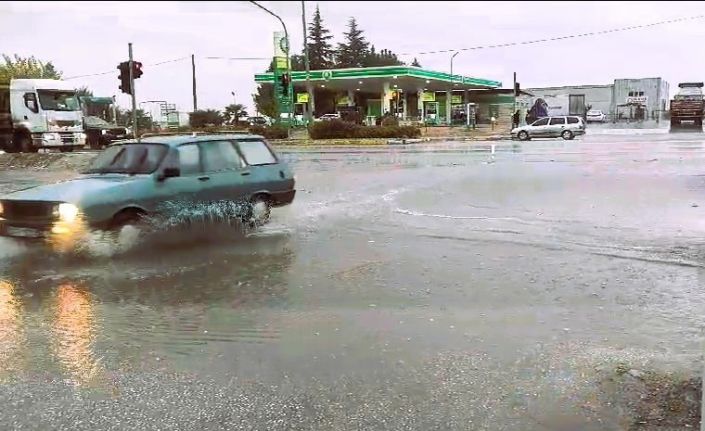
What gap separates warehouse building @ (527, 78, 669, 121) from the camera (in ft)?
197

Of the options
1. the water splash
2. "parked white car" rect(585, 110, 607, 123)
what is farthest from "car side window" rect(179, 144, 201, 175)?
"parked white car" rect(585, 110, 607, 123)

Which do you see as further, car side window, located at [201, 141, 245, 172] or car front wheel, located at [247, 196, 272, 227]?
car front wheel, located at [247, 196, 272, 227]

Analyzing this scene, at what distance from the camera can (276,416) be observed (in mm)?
3680

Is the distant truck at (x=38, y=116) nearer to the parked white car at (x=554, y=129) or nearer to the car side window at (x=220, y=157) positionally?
the car side window at (x=220, y=157)

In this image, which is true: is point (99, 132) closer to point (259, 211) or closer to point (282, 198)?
point (282, 198)

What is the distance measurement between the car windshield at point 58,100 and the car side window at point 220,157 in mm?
20917

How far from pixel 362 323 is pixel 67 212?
14.3 feet

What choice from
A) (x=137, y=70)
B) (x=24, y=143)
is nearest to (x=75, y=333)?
(x=137, y=70)

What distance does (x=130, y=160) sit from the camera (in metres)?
8.96

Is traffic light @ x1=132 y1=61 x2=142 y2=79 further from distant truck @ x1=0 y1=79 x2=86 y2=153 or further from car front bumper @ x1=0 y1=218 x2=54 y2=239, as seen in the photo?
car front bumper @ x1=0 y1=218 x2=54 y2=239

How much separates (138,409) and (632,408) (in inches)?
114

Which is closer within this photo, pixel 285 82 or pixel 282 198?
pixel 282 198

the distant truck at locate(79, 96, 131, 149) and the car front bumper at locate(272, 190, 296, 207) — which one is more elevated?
the distant truck at locate(79, 96, 131, 149)

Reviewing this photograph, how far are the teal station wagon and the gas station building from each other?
39641mm
